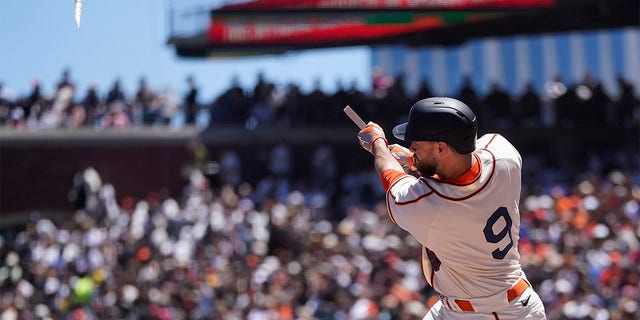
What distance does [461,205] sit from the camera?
14.0 ft

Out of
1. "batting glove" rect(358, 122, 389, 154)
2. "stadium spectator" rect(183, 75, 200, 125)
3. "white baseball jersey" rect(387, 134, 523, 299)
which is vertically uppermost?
"batting glove" rect(358, 122, 389, 154)

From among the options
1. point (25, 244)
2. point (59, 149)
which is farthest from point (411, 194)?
point (59, 149)

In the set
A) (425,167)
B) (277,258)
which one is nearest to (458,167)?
(425,167)

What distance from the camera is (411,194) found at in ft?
14.0

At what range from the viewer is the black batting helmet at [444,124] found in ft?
13.7

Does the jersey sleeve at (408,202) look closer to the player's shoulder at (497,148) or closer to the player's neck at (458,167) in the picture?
the player's neck at (458,167)

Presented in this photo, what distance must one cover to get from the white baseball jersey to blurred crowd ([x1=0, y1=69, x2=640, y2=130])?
15.2 metres

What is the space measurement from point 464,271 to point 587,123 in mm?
17657

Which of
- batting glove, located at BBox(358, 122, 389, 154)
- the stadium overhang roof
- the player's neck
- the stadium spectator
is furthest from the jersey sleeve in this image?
the stadium spectator

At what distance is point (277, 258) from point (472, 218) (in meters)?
11.8

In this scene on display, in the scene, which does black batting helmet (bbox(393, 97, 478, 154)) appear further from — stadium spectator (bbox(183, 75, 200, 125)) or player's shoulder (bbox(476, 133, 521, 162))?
stadium spectator (bbox(183, 75, 200, 125))

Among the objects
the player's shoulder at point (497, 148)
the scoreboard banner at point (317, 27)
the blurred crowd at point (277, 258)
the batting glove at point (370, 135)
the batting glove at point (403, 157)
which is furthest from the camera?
the scoreboard banner at point (317, 27)

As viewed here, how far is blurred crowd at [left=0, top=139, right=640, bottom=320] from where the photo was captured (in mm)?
13672

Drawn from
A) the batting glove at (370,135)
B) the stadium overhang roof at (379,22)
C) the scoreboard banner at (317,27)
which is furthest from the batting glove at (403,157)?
the scoreboard banner at (317,27)
